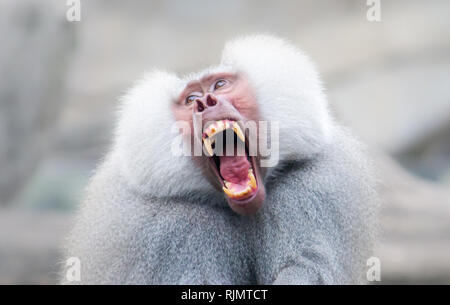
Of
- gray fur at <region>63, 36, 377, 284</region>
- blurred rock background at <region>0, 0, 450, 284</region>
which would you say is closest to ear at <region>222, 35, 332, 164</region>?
gray fur at <region>63, 36, 377, 284</region>

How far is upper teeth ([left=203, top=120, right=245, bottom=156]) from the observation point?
2.21 m

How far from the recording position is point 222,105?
2.26 m

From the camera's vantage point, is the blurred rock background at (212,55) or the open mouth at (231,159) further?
the blurred rock background at (212,55)

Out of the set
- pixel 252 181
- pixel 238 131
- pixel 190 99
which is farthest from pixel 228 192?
pixel 190 99

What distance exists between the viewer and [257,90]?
2402 millimetres

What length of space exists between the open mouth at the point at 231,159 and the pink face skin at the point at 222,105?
0.4 inches

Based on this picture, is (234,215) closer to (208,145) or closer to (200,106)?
(208,145)

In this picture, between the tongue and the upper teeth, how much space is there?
86 millimetres

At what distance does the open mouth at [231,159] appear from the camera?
86.9 inches

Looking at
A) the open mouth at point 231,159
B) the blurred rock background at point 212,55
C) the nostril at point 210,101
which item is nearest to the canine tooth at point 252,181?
the open mouth at point 231,159

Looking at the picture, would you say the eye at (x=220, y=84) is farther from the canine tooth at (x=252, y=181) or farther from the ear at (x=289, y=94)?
the canine tooth at (x=252, y=181)

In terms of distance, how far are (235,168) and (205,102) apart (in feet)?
0.96
